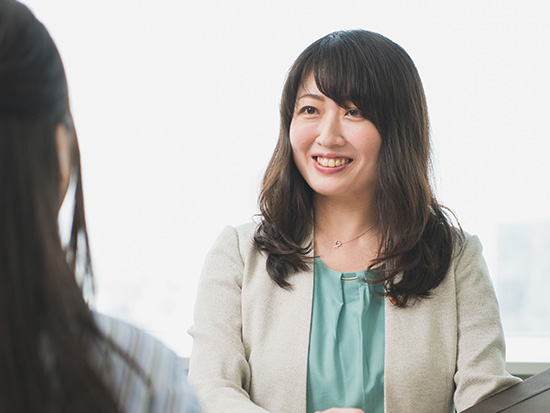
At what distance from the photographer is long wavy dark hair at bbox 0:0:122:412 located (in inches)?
20.6

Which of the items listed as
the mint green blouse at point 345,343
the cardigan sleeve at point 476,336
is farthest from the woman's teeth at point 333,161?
the cardigan sleeve at point 476,336

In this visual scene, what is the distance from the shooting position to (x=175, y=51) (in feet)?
7.47

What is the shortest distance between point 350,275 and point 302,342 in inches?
8.6

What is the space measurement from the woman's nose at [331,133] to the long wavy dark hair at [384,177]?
5cm

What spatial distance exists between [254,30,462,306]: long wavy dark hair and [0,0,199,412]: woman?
1.07 m

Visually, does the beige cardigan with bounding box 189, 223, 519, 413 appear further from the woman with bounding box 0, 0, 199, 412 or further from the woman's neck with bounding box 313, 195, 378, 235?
the woman with bounding box 0, 0, 199, 412

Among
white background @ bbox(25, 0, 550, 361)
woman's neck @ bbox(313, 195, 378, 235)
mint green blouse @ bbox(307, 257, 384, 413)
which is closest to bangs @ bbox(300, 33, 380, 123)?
woman's neck @ bbox(313, 195, 378, 235)

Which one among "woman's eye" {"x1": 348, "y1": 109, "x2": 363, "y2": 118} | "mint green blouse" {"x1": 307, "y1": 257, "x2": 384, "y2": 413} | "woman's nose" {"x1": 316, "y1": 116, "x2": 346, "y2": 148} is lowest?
"mint green blouse" {"x1": 307, "y1": 257, "x2": 384, "y2": 413}

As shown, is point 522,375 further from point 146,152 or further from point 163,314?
point 146,152

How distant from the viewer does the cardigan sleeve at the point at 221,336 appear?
4.64 feet

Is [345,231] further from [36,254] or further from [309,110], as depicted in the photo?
[36,254]

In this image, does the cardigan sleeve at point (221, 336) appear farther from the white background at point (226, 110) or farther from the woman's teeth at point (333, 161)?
the white background at point (226, 110)

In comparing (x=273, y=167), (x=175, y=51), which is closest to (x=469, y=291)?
(x=273, y=167)

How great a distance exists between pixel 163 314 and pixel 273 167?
0.89m
